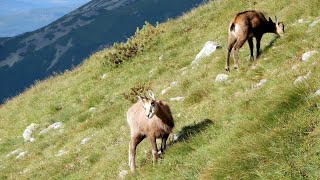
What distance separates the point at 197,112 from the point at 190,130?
1.45 meters

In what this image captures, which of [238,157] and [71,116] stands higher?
[238,157]

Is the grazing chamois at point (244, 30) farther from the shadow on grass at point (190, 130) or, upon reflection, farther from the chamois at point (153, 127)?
the chamois at point (153, 127)

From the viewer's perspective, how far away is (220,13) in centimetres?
2489

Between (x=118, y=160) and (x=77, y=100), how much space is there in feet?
Result: 38.2

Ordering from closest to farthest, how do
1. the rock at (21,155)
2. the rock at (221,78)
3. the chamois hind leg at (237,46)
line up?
the rock at (221,78) < the chamois hind leg at (237,46) < the rock at (21,155)

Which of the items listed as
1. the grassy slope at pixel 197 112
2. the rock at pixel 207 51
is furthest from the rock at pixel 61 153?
the rock at pixel 207 51

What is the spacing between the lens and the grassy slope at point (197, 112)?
7301 mm

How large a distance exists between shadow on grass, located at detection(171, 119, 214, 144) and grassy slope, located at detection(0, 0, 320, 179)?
67mm

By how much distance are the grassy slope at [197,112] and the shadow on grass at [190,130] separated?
0.22 ft

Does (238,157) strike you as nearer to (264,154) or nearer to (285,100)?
(264,154)

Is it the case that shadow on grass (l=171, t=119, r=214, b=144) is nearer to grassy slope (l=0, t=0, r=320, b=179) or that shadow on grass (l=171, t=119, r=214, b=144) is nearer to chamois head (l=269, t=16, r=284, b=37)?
grassy slope (l=0, t=0, r=320, b=179)

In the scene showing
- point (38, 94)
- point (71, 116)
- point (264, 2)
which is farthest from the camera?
point (38, 94)

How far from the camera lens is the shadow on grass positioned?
422 inches

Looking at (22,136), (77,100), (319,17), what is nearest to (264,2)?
(319,17)
